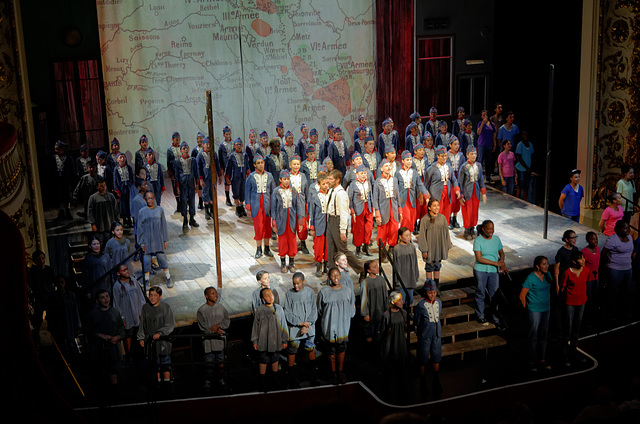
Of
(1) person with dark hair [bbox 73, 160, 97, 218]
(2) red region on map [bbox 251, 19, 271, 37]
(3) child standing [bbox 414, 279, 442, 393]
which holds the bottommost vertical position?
(3) child standing [bbox 414, 279, 442, 393]

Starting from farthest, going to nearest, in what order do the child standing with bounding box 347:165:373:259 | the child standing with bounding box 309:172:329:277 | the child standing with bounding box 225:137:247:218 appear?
1. the child standing with bounding box 225:137:247:218
2. the child standing with bounding box 347:165:373:259
3. the child standing with bounding box 309:172:329:277

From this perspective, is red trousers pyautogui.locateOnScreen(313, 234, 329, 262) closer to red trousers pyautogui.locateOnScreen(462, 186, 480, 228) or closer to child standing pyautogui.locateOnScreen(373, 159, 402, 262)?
child standing pyautogui.locateOnScreen(373, 159, 402, 262)

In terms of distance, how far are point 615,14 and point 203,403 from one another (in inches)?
381

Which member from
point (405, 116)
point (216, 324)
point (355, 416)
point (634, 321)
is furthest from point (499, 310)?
point (355, 416)

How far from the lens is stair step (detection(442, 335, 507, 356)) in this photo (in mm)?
8648

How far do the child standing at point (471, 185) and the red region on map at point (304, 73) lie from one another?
5.39m

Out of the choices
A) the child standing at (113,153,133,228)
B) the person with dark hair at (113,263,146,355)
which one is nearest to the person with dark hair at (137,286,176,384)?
the person with dark hair at (113,263,146,355)

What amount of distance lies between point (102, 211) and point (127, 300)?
2576 millimetres

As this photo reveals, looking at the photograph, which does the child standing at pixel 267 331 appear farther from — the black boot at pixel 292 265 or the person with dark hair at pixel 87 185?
the person with dark hair at pixel 87 185

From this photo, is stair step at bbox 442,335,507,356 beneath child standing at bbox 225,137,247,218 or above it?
beneath

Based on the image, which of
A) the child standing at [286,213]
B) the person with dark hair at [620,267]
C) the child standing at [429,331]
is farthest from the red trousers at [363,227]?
the person with dark hair at [620,267]

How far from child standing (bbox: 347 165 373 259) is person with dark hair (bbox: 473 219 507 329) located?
1888 mm

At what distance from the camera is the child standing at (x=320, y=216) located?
953 centimetres

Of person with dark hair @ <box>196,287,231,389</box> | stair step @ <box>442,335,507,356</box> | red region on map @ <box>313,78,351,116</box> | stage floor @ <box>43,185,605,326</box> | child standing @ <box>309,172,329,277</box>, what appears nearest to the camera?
person with dark hair @ <box>196,287,231,389</box>
